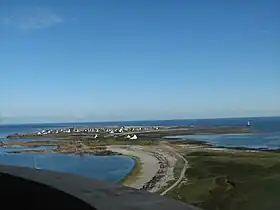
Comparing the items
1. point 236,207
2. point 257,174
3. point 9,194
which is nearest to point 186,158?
point 257,174

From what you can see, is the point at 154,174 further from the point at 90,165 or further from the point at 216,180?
the point at 90,165

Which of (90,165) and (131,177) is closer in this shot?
(131,177)

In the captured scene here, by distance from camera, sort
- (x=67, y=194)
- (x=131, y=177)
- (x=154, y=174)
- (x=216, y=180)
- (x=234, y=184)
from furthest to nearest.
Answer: (x=154, y=174) < (x=131, y=177) < (x=216, y=180) < (x=234, y=184) < (x=67, y=194)

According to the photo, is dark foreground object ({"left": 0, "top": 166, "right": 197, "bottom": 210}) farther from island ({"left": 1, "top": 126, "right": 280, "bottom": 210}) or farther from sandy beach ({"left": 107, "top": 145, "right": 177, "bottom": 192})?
sandy beach ({"left": 107, "top": 145, "right": 177, "bottom": 192})

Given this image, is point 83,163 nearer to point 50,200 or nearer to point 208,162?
point 208,162

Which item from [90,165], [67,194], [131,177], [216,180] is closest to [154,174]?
[131,177]

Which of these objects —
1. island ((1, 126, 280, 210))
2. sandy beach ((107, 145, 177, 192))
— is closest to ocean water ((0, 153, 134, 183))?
island ((1, 126, 280, 210))
